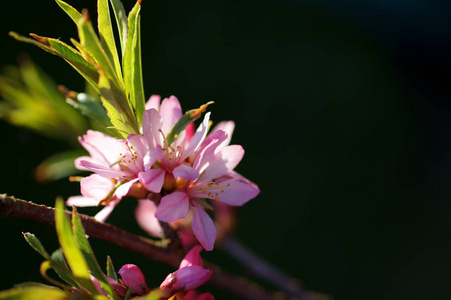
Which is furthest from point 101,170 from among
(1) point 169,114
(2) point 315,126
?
(2) point 315,126

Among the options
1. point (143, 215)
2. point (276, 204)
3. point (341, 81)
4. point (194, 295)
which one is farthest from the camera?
point (341, 81)

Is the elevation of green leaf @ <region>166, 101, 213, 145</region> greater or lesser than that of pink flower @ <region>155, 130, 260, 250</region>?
greater

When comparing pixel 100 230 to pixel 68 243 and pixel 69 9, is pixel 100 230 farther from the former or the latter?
pixel 69 9

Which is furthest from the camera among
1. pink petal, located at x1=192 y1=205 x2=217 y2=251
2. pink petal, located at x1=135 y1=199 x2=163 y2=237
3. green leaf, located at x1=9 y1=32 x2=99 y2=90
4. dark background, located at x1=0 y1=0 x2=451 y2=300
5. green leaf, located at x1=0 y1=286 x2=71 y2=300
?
dark background, located at x1=0 y1=0 x2=451 y2=300

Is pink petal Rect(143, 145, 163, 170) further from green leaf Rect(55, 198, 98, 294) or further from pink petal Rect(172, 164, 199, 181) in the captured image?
green leaf Rect(55, 198, 98, 294)

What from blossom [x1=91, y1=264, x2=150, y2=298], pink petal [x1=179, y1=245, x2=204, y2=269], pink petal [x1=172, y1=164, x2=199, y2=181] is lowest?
blossom [x1=91, y1=264, x2=150, y2=298]

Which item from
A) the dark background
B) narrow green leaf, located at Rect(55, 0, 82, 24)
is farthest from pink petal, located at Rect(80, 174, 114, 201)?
the dark background

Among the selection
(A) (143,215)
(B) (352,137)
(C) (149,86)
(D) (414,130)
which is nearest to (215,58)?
(C) (149,86)

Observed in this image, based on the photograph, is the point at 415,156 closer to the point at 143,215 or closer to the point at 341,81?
the point at 341,81
